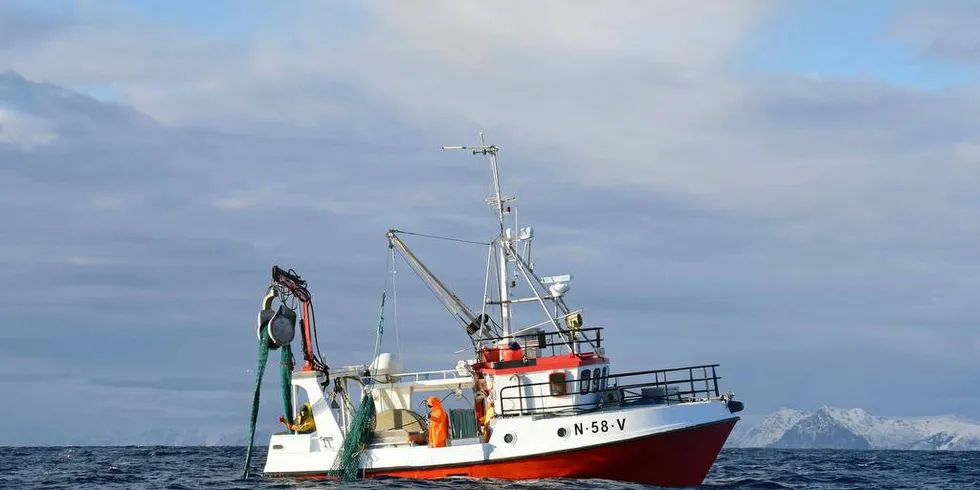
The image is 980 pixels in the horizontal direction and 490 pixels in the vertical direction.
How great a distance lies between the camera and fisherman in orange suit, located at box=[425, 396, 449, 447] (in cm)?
3344

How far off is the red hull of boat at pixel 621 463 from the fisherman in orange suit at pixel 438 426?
766 millimetres

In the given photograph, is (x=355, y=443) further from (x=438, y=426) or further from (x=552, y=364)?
(x=552, y=364)

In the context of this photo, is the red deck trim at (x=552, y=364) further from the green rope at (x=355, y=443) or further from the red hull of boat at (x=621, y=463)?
the green rope at (x=355, y=443)

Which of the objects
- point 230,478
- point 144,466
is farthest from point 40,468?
point 230,478

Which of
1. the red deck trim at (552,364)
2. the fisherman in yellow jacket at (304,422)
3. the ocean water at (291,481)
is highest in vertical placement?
the red deck trim at (552,364)

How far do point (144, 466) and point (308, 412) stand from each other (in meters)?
15.1

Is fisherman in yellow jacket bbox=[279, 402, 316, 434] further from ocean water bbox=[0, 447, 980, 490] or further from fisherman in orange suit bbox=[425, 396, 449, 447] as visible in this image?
fisherman in orange suit bbox=[425, 396, 449, 447]

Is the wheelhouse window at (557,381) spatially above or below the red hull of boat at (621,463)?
above

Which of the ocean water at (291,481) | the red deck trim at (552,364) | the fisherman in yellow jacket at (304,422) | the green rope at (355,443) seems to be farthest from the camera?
the fisherman in yellow jacket at (304,422)

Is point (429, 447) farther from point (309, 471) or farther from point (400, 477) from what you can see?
point (309, 471)

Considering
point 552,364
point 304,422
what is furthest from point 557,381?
point 304,422

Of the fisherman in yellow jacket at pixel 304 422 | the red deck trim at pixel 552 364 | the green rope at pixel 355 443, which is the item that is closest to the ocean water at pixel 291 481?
the green rope at pixel 355 443

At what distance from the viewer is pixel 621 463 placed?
3238 centimetres

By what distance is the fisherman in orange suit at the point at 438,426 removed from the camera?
33.4 meters
